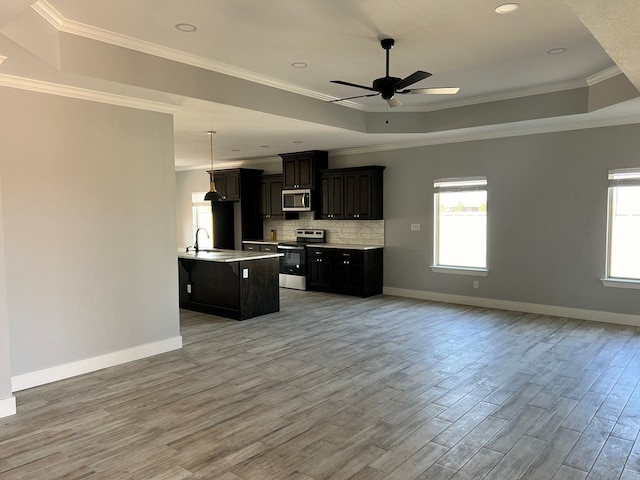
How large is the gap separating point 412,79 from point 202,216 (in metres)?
8.68

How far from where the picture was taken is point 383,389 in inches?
150

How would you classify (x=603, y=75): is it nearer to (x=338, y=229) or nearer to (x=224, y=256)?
(x=338, y=229)

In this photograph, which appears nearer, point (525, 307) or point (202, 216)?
point (525, 307)

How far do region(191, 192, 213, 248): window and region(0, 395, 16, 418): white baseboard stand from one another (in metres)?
7.76

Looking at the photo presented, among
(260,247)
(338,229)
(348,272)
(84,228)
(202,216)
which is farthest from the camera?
(202,216)

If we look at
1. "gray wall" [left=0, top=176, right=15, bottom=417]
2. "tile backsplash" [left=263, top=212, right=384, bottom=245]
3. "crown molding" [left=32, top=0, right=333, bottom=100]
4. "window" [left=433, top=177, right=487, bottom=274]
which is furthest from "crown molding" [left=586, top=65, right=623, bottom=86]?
"gray wall" [left=0, top=176, right=15, bottom=417]

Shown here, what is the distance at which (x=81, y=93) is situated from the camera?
4137 mm

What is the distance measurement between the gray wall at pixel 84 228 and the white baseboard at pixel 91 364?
0.05 meters

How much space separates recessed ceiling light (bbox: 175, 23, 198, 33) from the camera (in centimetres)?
361

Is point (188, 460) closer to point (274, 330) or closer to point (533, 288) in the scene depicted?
point (274, 330)

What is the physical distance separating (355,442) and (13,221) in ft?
11.0

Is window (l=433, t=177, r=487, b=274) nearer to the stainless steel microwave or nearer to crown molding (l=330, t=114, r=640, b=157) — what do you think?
crown molding (l=330, t=114, r=640, b=157)

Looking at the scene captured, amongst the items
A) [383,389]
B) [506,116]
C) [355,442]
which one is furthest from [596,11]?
[506,116]

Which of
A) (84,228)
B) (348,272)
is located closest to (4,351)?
(84,228)
